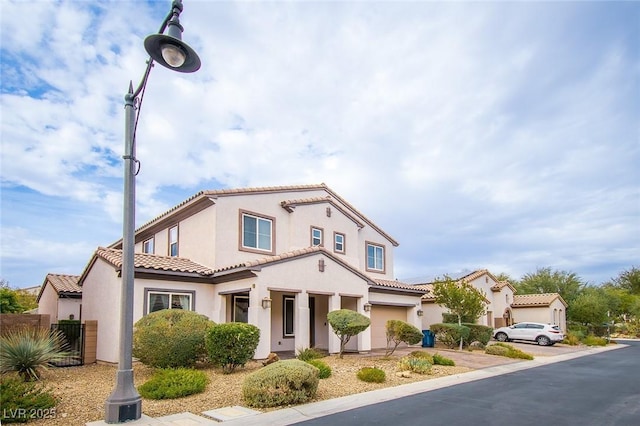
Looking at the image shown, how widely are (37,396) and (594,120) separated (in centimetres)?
2114

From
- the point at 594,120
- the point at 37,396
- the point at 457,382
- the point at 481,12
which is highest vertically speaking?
the point at 481,12

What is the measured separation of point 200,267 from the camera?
64.4 ft

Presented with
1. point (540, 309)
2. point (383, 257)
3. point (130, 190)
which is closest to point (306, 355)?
point (130, 190)

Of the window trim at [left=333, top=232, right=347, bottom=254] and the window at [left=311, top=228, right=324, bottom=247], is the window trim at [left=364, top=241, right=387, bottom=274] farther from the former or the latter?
the window at [left=311, top=228, right=324, bottom=247]

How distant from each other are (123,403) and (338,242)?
16.7 metres

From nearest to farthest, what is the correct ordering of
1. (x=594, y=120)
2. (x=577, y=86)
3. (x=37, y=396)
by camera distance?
(x=37, y=396) → (x=577, y=86) → (x=594, y=120)

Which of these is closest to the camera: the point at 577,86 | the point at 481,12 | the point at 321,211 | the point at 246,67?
the point at 481,12

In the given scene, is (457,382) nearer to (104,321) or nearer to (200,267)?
(200,267)

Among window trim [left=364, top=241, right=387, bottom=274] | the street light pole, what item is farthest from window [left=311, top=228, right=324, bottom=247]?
the street light pole

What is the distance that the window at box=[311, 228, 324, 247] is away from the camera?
23422 mm

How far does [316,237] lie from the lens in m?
23.6

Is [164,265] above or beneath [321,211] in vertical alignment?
beneath

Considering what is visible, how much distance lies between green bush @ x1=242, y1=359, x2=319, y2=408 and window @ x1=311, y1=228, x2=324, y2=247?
12573 mm

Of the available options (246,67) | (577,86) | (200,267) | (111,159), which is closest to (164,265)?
(200,267)
